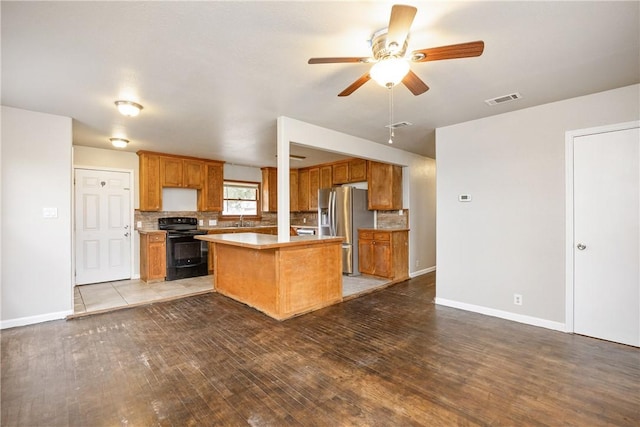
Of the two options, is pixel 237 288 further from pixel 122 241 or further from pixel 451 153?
pixel 451 153

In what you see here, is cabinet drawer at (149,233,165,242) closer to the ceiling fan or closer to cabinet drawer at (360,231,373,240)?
cabinet drawer at (360,231,373,240)

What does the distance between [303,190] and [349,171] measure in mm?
1476

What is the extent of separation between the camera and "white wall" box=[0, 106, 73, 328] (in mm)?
3225

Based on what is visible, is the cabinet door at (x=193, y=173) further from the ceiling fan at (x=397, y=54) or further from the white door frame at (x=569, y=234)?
the white door frame at (x=569, y=234)

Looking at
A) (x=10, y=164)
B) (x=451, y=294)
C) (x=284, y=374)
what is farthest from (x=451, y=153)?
(x=10, y=164)

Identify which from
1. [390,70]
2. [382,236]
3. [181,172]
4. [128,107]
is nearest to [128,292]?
[181,172]

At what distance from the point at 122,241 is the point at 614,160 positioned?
7096 millimetres

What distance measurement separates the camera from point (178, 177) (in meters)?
5.83

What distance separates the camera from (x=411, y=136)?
454 cm

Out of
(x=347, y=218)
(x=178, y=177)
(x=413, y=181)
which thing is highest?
(x=178, y=177)

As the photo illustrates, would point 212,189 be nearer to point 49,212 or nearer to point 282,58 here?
point 49,212

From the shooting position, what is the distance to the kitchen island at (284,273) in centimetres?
347

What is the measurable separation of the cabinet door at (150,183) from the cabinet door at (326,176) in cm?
331

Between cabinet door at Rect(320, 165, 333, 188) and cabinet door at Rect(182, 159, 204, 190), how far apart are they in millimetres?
2575
